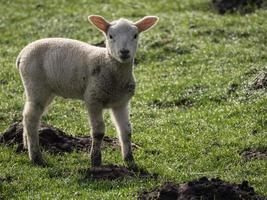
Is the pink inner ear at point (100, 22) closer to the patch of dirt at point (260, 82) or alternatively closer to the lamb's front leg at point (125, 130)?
the lamb's front leg at point (125, 130)

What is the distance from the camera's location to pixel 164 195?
1054 centimetres

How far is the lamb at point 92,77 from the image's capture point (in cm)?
1320

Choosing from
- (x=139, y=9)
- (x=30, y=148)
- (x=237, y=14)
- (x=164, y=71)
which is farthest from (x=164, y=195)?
(x=139, y=9)

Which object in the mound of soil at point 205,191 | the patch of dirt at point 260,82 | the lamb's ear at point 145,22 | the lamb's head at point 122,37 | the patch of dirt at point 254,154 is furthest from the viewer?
the patch of dirt at point 260,82

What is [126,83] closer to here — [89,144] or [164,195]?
[89,144]

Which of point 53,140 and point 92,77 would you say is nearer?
point 92,77

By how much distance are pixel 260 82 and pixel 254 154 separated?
14.9 feet

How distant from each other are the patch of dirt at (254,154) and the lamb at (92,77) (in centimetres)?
228

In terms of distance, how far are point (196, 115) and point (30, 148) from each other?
15.6ft

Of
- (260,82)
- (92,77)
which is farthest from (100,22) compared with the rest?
(260,82)

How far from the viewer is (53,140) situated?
14.9m

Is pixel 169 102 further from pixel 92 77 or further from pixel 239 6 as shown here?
pixel 239 6

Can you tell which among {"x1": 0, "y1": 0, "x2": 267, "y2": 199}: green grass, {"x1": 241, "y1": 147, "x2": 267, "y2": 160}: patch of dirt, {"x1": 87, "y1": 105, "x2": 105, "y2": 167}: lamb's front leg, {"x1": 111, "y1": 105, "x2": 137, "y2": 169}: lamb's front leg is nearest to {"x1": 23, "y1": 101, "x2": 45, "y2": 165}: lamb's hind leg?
{"x1": 0, "y1": 0, "x2": 267, "y2": 199}: green grass

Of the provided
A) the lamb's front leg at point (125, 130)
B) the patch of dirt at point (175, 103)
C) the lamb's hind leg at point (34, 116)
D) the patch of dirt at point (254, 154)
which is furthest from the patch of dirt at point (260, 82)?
the lamb's hind leg at point (34, 116)
